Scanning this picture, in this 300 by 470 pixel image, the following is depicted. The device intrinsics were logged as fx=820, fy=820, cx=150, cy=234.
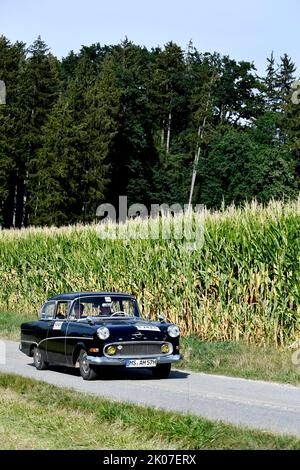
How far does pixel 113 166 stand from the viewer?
85750mm

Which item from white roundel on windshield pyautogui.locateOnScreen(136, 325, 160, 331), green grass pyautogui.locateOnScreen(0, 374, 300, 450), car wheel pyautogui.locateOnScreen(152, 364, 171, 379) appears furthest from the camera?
car wheel pyautogui.locateOnScreen(152, 364, 171, 379)

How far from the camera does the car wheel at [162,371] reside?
15.5 metres

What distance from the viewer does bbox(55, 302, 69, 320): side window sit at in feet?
54.8

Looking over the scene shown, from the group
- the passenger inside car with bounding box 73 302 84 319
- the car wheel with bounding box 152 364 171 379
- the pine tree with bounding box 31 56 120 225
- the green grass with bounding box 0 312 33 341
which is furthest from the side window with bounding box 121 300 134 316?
the pine tree with bounding box 31 56 120 225

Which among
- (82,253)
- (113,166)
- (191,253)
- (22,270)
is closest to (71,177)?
(113,166)

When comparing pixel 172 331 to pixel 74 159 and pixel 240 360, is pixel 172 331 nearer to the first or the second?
pixel 240 360

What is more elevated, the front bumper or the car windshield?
the car windshield

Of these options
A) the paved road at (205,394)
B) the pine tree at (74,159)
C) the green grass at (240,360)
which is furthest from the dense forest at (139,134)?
the paved road at (205,394)

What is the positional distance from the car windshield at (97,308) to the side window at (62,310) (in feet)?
1.12

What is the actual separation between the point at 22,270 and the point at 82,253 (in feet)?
19.1

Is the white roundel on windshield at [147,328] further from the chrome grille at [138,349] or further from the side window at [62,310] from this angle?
the side window at [62,310]

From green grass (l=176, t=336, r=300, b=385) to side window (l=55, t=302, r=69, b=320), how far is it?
2832 mm

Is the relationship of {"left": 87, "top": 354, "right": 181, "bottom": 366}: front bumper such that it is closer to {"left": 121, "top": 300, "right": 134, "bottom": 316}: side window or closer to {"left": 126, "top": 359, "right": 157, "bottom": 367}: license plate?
{"left": 126, "top": 359, "right": 157, "bottom": 367}: license plate

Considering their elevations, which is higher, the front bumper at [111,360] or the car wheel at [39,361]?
the front bumper at [111,360]
